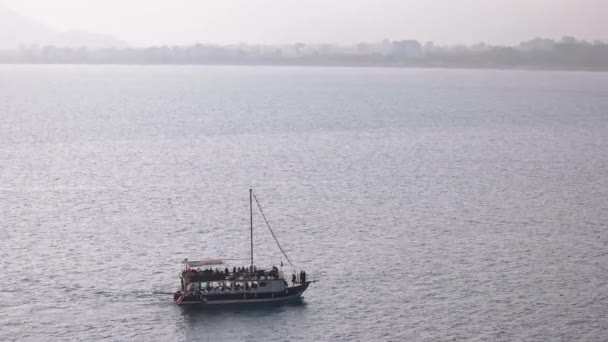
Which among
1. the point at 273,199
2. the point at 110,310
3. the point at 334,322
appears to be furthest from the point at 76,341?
the point at 273,199

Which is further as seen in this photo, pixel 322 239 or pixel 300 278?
pixel 322 239

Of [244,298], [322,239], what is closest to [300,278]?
[244,298]

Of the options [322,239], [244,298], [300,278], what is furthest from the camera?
[322,239]

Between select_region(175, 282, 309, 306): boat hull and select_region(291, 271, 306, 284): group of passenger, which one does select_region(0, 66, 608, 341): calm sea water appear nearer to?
select_region(175, 282, 309, 306): boat hull

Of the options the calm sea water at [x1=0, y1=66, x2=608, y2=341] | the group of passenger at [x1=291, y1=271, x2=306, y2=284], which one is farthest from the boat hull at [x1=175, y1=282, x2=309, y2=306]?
the calm sea water at [x1=0, y1=66, x2=608, y2=341]

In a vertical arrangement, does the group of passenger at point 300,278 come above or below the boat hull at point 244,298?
above

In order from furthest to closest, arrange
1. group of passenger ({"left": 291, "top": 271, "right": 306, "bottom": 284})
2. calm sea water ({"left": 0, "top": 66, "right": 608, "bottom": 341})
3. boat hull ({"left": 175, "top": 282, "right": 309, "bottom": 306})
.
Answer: group of passenger ({"left": 291, "top": 271, "right": 306, "bottom": 284}) → boat hull ({"left": 175, "top": 282, "right": 309, "bottom": 306}) → calm sea water ({"left": 0, "top": 66, "right": 608, "bottom": 341})

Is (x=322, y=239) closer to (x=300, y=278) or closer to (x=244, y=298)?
(x=300, y=278)

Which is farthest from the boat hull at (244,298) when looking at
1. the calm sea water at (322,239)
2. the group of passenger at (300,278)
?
the calm sea water at (322,239)

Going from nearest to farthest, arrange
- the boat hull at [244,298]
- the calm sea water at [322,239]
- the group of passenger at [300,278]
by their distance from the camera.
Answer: the calm sea water at [322,239]
the boat hull at [244,298]
the group of passenger at [300,278]

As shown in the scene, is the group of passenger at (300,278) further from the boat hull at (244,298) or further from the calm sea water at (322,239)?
the calm sea water at (322,239)

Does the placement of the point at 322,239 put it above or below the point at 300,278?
below

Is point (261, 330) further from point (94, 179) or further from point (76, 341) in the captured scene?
point (94, 179)

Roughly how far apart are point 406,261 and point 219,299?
19.7 metres
